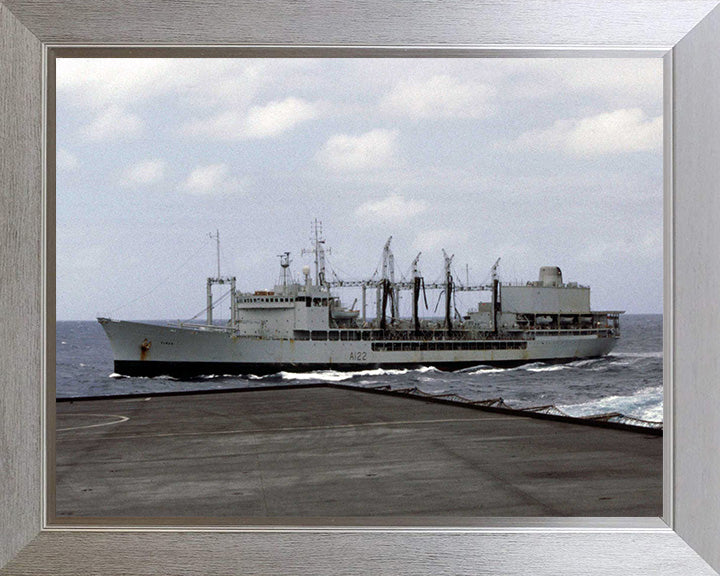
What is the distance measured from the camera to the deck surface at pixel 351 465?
267cm

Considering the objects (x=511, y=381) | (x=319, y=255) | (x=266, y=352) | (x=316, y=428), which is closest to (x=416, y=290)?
(x=319, y=255)

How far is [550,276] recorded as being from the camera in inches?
743

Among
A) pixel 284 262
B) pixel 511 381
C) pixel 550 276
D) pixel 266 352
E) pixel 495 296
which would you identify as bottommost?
pixel 511 381

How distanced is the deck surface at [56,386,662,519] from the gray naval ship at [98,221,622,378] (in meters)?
9.73

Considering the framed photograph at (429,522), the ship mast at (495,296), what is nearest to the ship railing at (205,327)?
the ship mast at (495,296)

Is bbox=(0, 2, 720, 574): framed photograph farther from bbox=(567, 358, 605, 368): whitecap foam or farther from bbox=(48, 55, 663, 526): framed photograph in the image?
bbox=(567, 358, 605, 368): whitecap foam

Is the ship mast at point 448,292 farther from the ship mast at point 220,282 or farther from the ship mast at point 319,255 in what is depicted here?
the ship mast at point 220,282

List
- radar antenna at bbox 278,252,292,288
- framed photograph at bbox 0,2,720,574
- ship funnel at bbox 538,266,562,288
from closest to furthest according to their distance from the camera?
1. framed photograph at bbox 0,2,720,574
2. radar antenna at bbox 278,252,292,288
3. ship funnel at bbox 538,266,562,288

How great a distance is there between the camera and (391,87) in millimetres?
26828

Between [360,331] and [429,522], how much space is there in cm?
1510

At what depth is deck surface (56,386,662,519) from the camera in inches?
105

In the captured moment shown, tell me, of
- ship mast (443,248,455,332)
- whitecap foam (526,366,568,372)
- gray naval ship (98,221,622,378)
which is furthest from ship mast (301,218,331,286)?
whitecap foam (526,366,568,372)

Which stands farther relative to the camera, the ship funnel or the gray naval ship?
the ship funnel

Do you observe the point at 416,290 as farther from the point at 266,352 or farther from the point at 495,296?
the point at 266,352
